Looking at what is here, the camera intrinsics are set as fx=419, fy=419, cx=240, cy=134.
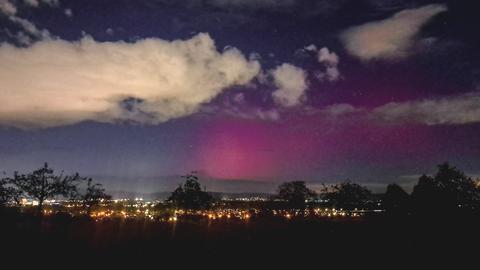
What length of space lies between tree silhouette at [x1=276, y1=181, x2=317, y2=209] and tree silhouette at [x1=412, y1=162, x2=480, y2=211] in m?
37.4

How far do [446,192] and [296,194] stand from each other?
144ft

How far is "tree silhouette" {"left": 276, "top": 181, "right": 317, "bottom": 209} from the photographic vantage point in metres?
86.8

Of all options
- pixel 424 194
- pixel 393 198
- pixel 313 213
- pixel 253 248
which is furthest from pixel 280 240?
pixel 313 213

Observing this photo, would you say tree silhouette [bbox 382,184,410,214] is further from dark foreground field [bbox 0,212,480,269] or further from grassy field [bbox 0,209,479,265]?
dark foreground field [bbox 0,212,480,269]

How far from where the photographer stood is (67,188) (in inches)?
1975

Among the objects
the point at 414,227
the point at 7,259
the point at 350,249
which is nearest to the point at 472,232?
the point at 414,227

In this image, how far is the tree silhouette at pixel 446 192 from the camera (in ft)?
140

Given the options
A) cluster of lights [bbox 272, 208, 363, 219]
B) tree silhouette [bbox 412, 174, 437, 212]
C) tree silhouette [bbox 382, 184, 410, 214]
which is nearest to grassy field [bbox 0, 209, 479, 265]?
tree silhouette [bbox 412, 174, 437, 212]

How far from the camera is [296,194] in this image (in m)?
86.8

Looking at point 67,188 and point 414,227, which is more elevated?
point 67,188

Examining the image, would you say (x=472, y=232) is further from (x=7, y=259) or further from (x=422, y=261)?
(x=7, y=259)

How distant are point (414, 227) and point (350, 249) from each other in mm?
16077

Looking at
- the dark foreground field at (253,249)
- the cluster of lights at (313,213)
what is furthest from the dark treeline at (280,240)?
the cluster of lights at (313,213)

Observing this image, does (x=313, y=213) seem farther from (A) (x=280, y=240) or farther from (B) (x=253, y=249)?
(B) (x=253, y=249)
